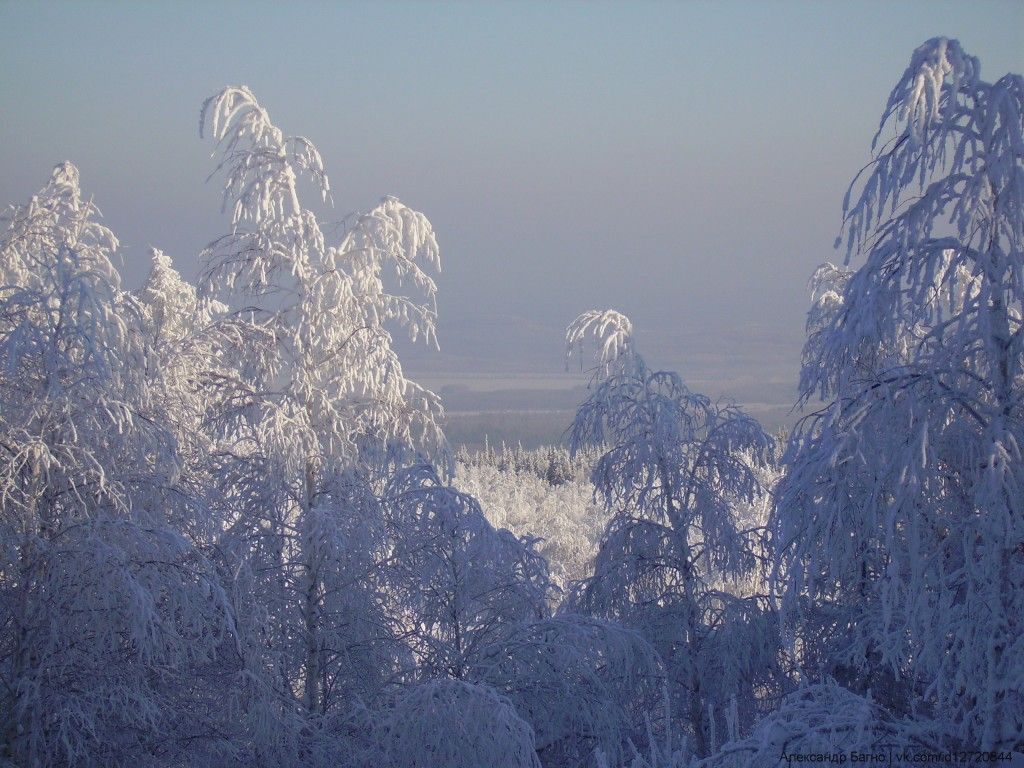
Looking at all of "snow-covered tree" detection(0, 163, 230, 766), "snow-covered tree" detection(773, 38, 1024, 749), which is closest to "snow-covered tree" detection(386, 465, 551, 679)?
"snow-covered tree" detection(0, 163, 230, 766)

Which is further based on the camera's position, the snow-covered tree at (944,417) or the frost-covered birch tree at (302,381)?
the frost-covered birch tree at (302,381)

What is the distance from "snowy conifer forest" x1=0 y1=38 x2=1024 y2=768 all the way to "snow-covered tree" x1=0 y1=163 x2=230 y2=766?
33 mm

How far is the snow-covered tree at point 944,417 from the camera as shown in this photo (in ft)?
15.4

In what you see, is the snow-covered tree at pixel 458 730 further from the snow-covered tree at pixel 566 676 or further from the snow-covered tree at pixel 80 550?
the snow-covered tree at pixel 80 550

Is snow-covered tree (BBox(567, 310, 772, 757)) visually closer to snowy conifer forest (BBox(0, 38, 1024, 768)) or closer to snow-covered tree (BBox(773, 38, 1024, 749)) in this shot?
snowy conifer forest (BBox(0, 38, 1024, 768))

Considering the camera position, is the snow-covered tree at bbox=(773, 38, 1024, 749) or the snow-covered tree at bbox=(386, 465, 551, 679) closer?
the snow-covered tree at bbox=(773, 38, 1024, 749)

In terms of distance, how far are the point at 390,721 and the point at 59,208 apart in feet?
21.2

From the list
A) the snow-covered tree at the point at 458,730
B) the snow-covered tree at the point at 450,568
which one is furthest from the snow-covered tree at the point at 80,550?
the snow-covered tree at the point at 450,568

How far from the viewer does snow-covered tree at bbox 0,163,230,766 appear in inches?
278

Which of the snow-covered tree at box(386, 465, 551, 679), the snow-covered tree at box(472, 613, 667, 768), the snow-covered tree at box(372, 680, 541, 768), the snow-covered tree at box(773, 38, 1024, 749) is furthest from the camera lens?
the snow-covered tree at box(386, 465, 551, 679)

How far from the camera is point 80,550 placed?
7.02 metres

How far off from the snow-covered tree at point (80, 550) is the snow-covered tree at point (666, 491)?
174 inches

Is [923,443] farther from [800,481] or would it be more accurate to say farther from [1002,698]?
[1002,698]

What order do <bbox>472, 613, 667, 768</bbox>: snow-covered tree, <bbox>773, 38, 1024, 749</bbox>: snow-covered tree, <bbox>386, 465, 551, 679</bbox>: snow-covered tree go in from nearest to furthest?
<bbox>773, 38, 1024, 749</bbox>: snow-covered tree
<bbox>472, 613, 667, 768</bbox>: snow-covered tree
<bbox>386, 465, 551, 679</bbox>: snow-covered tree
